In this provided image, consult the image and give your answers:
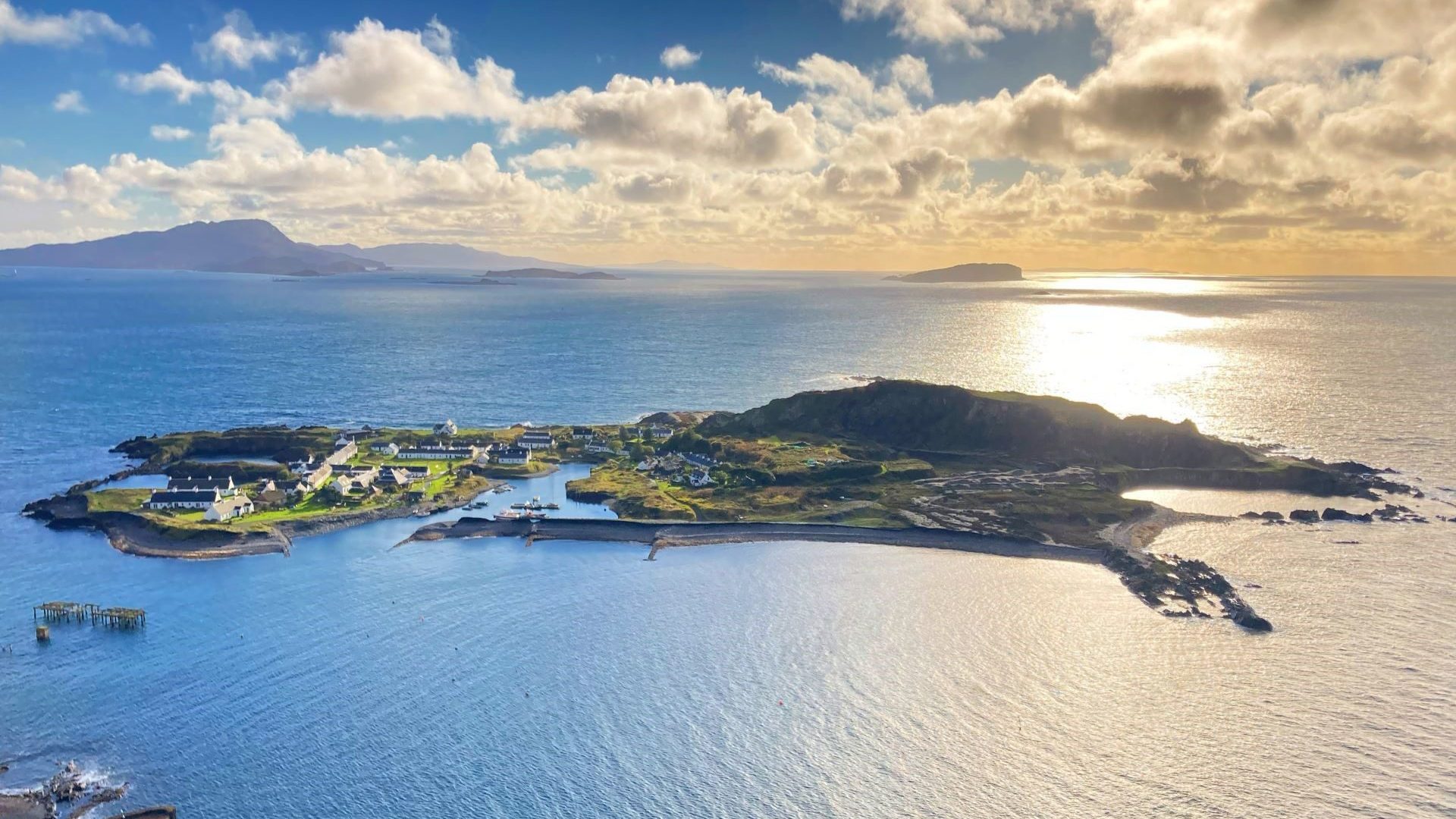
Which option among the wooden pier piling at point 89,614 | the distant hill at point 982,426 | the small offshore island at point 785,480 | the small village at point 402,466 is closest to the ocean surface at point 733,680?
Answer: the wooden pier piling at point 89,614

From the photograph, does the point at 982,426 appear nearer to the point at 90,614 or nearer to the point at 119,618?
the point at 119,618

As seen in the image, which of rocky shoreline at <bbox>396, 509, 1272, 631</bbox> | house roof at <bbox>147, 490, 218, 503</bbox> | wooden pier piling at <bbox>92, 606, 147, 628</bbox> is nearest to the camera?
wooden pier piling at <bbox>92, 606, 147, 628</bbox>

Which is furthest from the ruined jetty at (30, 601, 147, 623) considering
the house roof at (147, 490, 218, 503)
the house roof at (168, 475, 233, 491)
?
the house roof at (168, 475, 233, 491)

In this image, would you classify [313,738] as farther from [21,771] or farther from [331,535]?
[331,535]

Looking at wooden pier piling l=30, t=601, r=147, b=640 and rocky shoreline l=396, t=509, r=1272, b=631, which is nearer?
wooden pier piling l=30, t=601, r=147, b=640

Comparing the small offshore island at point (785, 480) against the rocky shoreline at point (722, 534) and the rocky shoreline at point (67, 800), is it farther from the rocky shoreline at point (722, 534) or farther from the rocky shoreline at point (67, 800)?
the rocky shoreline at point (67, 800)

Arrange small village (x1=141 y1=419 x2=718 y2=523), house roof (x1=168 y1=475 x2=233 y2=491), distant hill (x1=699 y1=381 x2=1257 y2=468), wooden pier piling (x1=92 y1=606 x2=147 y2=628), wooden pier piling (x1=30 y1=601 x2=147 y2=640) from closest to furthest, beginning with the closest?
wooden pier piling (x1=92 y1=606 x2=147 y2=628)
wooden pier piling (x1=30 y1=601 x2=147 y2=640)
small village (x1=141 y1=419 x2=718 y2=523)
house roof (x1=168 y1=475 x2=233 y2=491)
distant hill (x1=699 y1=381 x2=1257 y2=468)

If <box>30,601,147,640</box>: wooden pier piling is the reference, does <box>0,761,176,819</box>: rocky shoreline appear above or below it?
below

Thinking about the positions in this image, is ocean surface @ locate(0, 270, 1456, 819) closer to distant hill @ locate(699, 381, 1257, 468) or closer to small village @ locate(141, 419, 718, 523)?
small village @ locate(141, 419, 718, 523)
